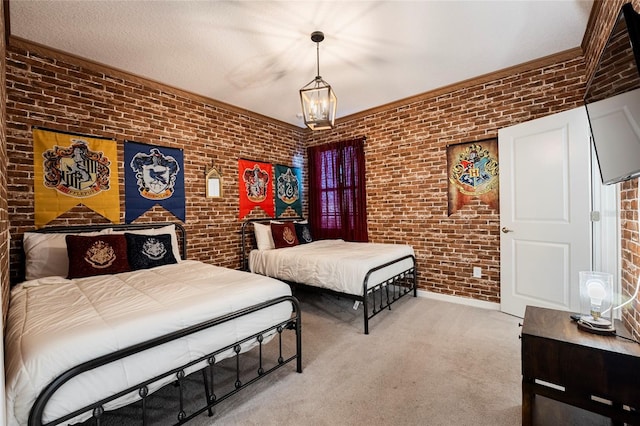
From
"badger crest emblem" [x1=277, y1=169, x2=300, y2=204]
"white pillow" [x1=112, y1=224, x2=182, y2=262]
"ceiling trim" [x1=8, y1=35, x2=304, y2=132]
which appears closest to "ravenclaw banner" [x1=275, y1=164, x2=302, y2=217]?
"badger crest emblem" [x1=277, y1=169, x2=300, y2=204]

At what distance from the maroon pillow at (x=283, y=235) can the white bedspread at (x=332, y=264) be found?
134mm

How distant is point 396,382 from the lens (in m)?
1.96

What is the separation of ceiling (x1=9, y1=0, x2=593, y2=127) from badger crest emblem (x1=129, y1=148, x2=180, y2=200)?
2.99 ft

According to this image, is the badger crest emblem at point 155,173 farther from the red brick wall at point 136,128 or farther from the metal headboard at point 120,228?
the metal headboard at point 120,228

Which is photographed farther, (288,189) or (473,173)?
(288,189)

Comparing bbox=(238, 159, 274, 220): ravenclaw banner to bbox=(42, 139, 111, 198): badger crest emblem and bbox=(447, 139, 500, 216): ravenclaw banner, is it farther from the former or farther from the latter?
bbox=(447, 139, 500, 216): ravenclaw banner

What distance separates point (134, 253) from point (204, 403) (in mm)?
1575

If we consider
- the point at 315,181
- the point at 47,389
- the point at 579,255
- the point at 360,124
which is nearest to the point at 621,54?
the point at 579,255

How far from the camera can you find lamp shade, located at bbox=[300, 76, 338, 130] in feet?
7.66

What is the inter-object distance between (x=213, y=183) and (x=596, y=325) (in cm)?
387

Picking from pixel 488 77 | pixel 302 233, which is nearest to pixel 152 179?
pixel 302 233

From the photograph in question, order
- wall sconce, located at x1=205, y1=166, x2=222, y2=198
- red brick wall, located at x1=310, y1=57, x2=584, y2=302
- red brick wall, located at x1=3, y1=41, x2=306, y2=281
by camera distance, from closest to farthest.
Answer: red brick wall, located at x1=3, y1=41, x2=306, y2=281, red brick wall, located at x1=310, y1=57, x2=584, y2=302, wall sconce, located at x1=205, y1=166, x2=222, y2=198

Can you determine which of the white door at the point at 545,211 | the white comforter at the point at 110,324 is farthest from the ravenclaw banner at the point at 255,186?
the white door at the point at 545,211

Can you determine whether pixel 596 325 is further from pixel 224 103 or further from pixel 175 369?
pixel 224 103
